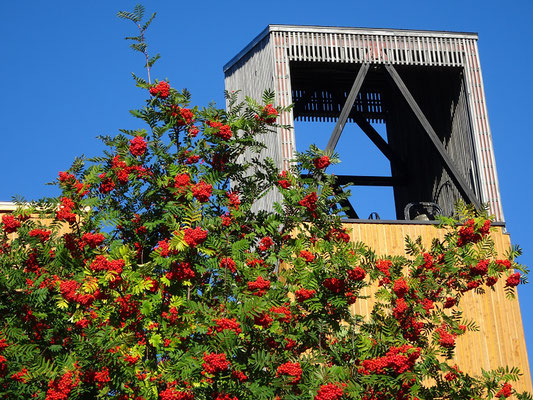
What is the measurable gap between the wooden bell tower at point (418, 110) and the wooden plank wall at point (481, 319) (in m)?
0.02

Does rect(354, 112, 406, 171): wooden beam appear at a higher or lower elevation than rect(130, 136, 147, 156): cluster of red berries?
higher

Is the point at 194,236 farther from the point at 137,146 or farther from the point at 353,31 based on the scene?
the point at 353,31

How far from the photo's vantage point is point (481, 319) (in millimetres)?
17406

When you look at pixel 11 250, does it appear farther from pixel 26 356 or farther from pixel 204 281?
pixel 204 281

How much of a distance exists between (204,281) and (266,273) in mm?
744

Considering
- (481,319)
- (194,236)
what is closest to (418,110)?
(481,319)

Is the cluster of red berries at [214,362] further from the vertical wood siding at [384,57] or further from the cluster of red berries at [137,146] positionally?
the vertical wood siding at [384,57]

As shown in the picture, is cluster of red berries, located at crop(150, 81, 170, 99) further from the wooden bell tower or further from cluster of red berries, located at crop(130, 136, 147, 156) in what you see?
the wooden bell tower

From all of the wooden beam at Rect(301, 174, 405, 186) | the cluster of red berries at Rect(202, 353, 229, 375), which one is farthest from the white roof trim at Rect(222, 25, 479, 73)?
the cluster of red berries at Rect(202, 353, 229, 375)

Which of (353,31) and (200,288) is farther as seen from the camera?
(353,31)

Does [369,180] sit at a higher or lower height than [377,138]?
lower

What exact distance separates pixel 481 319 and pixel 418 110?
464cm

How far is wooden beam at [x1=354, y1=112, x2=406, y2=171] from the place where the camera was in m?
23.0

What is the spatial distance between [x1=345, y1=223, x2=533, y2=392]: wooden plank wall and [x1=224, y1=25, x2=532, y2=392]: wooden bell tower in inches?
0.8
